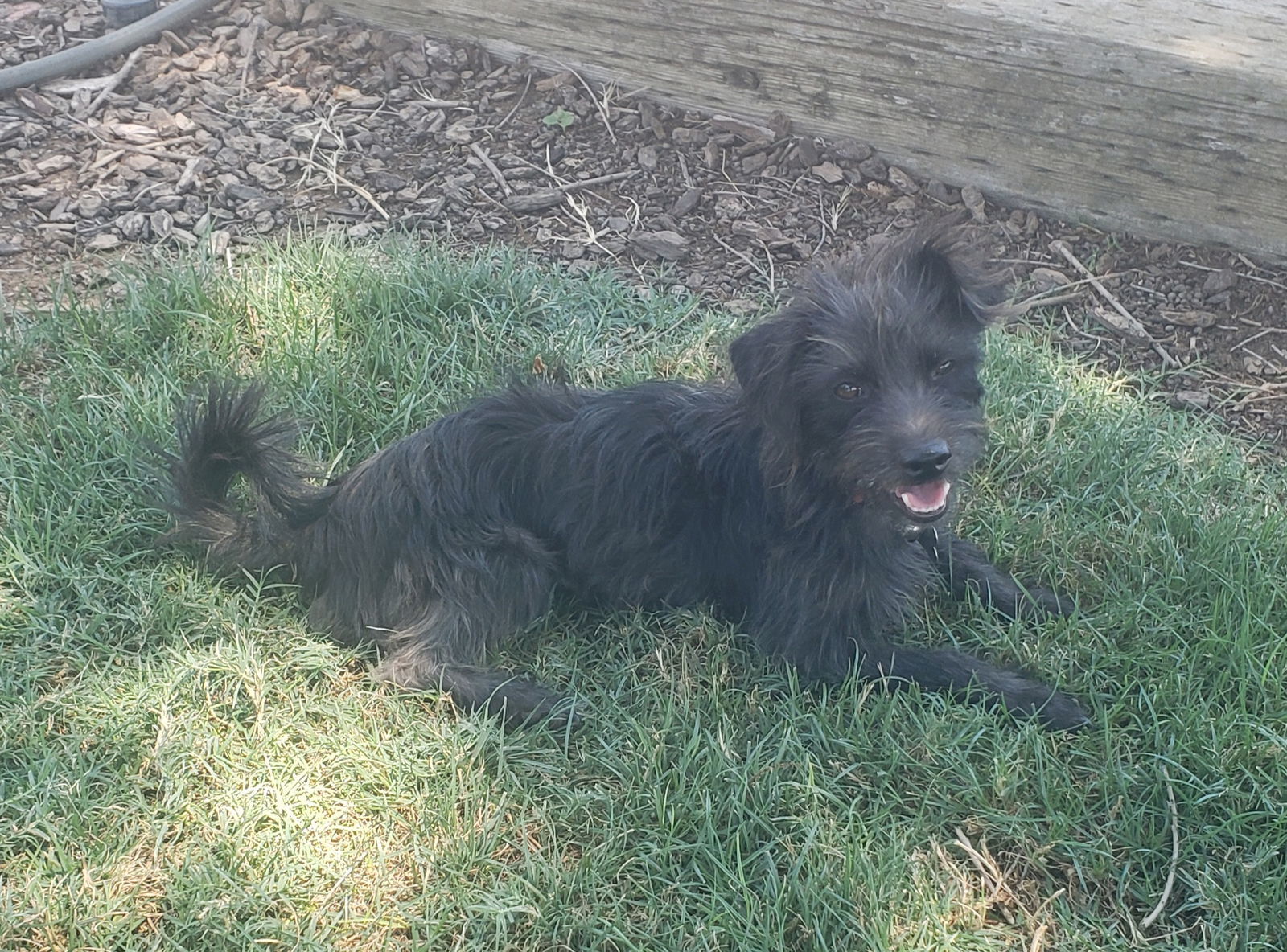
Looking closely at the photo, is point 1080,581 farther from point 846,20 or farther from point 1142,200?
point 846,20

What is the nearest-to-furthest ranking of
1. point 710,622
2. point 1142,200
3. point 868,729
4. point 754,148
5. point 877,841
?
point 877,841 < point 868,729 < point 710,622 < point 1142,200 < point 754,148

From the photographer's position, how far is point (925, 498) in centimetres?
299

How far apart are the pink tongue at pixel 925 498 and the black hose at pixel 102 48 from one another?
4.39m

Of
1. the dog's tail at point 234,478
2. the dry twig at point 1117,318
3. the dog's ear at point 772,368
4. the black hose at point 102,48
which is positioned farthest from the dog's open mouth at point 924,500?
the black hose at point 102,48

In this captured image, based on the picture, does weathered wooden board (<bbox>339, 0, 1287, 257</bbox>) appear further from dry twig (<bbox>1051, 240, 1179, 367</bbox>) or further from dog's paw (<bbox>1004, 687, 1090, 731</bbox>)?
dog's paw (<bbox>1004, 687, 1090, 731</bbox>)

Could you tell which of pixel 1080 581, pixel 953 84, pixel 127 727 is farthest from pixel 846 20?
pixel 127 727

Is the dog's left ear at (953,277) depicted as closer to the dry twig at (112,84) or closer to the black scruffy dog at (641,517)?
the black scruffy dog at (641,517)

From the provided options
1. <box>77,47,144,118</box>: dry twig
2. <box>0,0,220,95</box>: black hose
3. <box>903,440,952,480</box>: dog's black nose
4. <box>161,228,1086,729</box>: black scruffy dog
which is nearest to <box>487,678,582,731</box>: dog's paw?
<box>161,228,1086,729</box>: black scruffy dog

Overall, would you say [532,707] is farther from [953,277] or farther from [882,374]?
[953,277]

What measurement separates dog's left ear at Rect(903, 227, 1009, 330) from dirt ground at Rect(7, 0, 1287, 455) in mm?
1348

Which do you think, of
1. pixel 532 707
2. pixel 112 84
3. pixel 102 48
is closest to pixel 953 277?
pixel 532 707

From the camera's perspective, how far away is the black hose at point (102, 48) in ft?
17.7

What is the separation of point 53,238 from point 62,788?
2627mm

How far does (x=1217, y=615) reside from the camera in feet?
10.6
